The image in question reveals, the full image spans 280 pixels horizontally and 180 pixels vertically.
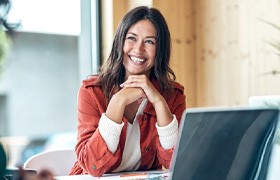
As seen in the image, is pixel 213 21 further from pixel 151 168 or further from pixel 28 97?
pixel 151 168

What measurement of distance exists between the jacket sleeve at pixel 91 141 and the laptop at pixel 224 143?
624 mm

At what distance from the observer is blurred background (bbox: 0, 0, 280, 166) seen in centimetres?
255

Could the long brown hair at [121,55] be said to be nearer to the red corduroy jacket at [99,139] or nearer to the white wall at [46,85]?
the red corduroy jacket at [99,139]

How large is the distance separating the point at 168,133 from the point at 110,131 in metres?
0.20

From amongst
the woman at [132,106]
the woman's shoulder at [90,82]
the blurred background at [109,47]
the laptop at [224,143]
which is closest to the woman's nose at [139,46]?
the woman at [132,106]

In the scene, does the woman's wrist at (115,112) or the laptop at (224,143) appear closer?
the laptop at (224,143)

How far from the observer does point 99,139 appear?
1.35 metres

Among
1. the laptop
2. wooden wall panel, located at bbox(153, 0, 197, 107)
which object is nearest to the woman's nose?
the laptop

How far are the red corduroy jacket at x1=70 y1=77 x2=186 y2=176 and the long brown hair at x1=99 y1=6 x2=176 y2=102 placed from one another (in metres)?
0.05

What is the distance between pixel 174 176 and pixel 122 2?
2287 millimetres

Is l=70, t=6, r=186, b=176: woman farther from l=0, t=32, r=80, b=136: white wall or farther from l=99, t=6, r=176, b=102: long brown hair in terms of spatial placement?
l=0, t=32, r=80, b=136: white wall

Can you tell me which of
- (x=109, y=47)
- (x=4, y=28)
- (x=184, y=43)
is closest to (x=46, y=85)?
(x=109, y=47)

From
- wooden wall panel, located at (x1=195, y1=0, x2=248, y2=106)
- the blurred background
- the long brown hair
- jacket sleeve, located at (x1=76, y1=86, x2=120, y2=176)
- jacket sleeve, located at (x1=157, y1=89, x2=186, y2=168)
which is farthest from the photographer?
wooden wall panel, located at (x1=195, y1=0, x2=248, y2=106)

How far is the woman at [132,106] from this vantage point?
1.37m
